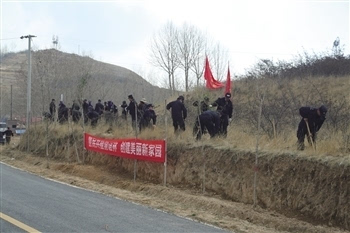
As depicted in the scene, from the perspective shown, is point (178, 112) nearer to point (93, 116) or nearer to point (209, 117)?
point (209, 117)

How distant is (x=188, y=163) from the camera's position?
47.9 ft

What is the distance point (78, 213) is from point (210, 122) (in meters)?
5.89

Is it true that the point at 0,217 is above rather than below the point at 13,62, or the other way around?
below

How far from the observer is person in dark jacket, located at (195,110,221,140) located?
14562 mm

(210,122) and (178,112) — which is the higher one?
(178,112)

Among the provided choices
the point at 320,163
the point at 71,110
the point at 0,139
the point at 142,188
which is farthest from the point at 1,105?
the point at 320,163

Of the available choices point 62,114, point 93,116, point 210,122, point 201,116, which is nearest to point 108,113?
point 93,116

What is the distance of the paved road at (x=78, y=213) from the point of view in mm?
8914

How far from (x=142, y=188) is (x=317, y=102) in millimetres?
14944

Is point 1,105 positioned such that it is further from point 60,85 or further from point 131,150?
point 131,150

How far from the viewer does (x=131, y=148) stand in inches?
634

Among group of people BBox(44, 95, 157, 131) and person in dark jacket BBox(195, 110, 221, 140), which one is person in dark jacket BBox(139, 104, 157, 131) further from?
person in dark jacket BBox(195, 110, 221, 140)

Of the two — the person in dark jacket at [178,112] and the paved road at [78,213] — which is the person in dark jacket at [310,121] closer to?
the paved road at [78,213]

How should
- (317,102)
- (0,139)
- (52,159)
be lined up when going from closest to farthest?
(52,159), (317,102), (0,139)
